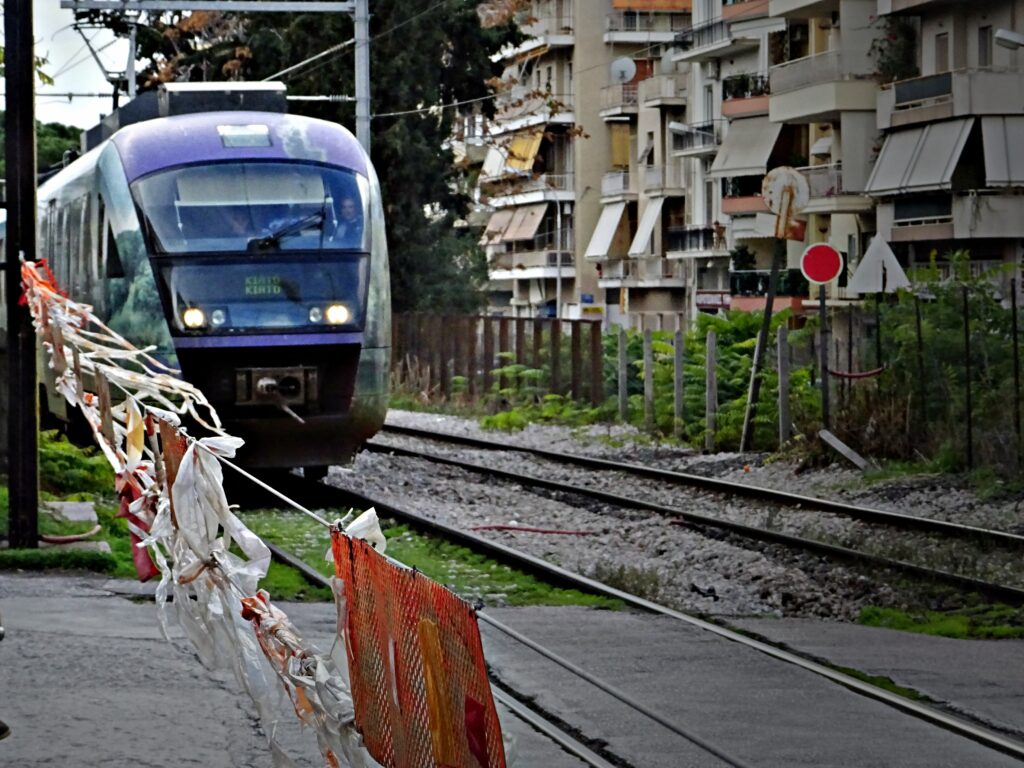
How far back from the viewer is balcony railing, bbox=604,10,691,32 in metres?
71.0

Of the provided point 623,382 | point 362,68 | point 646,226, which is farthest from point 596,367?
Answer: point 646,226

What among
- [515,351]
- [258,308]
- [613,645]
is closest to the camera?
[613,645]

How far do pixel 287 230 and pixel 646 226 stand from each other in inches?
2024

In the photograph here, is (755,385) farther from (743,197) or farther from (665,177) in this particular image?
(665,177)

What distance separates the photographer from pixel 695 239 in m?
63.6

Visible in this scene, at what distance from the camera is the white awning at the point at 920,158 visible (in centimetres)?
3975

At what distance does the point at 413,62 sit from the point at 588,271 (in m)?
34.6

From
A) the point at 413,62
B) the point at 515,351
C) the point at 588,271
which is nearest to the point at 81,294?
the point at 515,351

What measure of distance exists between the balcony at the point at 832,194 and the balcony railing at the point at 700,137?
42.2 feet

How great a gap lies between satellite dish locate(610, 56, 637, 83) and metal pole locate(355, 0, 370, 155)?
3477 cm

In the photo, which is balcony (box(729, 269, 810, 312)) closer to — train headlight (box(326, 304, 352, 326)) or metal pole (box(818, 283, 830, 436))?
metal pole (box(818, 283, 830, 436))

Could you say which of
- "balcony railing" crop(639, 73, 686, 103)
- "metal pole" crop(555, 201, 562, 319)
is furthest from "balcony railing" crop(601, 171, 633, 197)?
"balcony railing" crop(639, 73, 686, 103)

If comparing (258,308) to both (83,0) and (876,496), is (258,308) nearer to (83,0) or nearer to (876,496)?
(876,496)

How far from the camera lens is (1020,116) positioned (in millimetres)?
39219
